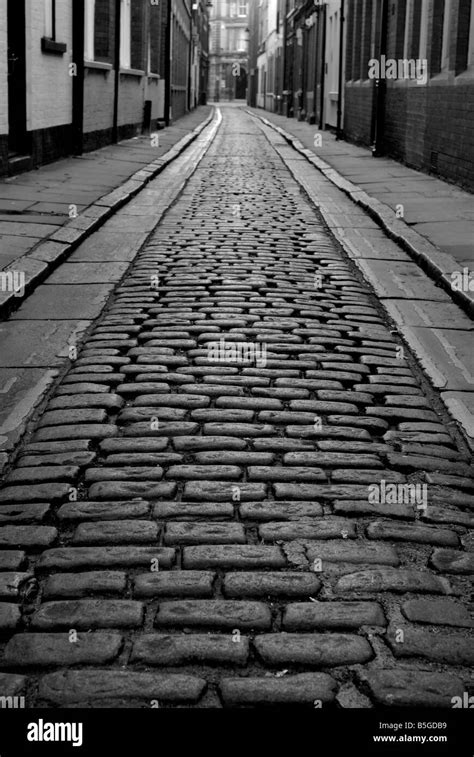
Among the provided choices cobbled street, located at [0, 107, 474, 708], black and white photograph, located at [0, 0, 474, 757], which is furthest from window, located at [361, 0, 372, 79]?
cobbled street, located at [0, 107, 474, 708]

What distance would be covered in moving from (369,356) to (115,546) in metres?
2.75

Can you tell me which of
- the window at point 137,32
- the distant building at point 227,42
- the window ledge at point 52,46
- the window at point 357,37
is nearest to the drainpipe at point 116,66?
the window at point 137,32

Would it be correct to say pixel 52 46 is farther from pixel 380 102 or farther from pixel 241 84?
pixel 241 84

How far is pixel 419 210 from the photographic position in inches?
429

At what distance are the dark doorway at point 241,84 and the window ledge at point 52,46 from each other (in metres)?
87.8

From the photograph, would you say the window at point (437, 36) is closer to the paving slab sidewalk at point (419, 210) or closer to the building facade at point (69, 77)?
the paving slab sidewalk at point (419, 210)

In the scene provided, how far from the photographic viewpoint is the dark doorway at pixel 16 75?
510 inches

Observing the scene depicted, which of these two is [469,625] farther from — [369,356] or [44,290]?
[44,290]

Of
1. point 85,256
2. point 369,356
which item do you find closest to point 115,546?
point 369,356

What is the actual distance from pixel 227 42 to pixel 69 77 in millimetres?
87029

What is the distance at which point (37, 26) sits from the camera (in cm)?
1351

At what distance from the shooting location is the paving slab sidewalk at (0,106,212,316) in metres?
7.54

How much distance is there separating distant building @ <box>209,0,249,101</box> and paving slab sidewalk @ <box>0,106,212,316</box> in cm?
8454

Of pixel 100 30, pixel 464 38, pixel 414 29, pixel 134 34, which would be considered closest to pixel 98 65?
pixel 100 30
